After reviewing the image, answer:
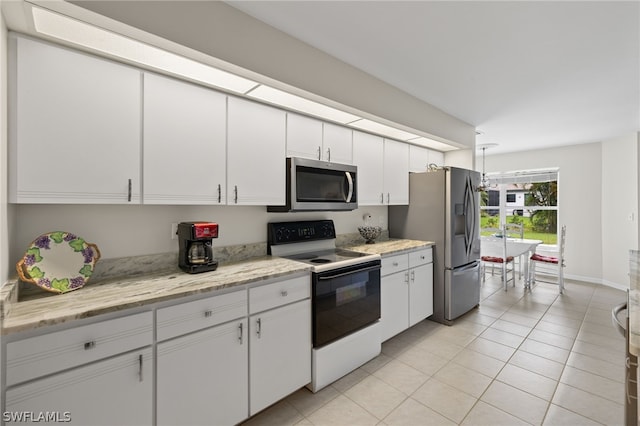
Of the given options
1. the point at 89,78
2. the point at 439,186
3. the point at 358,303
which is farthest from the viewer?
the point at 439,186

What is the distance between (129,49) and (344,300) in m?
2.12

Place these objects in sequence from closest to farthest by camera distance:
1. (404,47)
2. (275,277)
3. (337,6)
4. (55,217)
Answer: (55,217) → (337,6) → (275,277) → (404,47)

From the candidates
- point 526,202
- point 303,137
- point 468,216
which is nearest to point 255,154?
point 303,137

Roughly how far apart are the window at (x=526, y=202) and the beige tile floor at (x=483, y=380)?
2.78m

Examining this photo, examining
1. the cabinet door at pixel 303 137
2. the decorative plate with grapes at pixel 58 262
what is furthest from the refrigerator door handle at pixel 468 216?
the decorative plate with grapes at pixel 58 262

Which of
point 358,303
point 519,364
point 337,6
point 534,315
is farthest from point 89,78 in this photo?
point 534,315

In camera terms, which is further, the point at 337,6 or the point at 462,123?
the point at 462,123

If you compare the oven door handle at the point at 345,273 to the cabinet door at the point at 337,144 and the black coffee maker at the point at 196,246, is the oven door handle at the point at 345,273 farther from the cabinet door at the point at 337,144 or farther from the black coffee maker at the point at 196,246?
the cabinet door at the point at 337,144

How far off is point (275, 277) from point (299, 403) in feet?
3.12

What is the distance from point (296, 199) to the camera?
2.35 meters

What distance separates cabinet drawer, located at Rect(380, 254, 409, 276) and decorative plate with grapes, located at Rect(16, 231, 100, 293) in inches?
86.4

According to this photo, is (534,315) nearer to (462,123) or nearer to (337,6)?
(462,123)

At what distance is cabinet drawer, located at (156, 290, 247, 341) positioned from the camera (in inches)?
55.7

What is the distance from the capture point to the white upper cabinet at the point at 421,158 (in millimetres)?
3648
